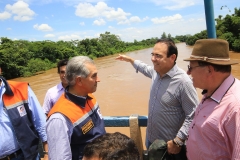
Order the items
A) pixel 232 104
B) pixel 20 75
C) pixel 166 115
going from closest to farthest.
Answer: pixel 232 104
pixel 166 115
pixel 20 75

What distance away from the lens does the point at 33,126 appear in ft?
6.74

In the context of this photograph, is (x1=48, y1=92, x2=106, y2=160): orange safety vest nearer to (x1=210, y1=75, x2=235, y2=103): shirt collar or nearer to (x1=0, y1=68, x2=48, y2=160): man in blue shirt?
(x1=0, y1=68, x2=48, y2=160): man in blue shirt

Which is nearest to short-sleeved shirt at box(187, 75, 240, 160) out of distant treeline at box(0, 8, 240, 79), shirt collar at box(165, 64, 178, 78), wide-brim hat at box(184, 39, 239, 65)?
wide-brim hat at box(184, 39, 239, 65)

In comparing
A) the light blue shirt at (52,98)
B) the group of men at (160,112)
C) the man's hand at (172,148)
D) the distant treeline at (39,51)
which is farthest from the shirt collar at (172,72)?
the distant treeline at (39,51)

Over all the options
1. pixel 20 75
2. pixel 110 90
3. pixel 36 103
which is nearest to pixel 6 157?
pixel 36 103

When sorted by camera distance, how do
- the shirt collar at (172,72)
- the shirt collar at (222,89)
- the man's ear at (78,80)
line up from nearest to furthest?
the shirt collar at (222,89) → the man's ear at (78,80) → the shirt collar at (172,72)

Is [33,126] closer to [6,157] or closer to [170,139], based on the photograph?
[6,157]

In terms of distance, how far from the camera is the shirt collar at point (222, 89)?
1.37m

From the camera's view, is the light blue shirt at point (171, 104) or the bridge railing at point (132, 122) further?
the bridge railing at point (132, 122)

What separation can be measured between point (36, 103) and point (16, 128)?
297mm

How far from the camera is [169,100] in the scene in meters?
2.00

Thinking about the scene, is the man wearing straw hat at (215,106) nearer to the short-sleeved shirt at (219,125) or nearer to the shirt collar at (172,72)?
the short-sleeved shirt at (219,125)

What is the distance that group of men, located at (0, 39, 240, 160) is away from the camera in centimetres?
135

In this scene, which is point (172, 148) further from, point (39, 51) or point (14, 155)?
point (39, 51)
